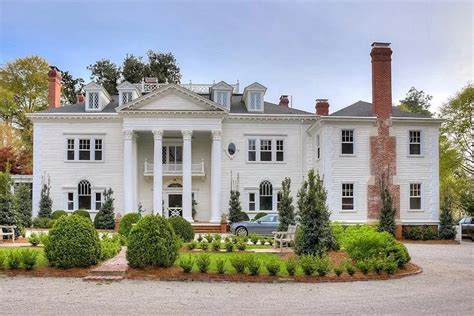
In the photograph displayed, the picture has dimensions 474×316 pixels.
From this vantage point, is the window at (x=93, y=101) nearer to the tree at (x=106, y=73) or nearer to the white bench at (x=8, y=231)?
the white bench at (x=8, y=231)

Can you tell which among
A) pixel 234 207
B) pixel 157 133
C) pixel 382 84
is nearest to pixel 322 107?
pixel 382 84

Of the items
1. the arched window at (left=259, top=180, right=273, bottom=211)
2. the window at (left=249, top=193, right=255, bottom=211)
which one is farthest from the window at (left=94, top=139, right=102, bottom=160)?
the arched window at (left=259, top=180, right=273, bottom=211)

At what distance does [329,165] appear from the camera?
33.2m

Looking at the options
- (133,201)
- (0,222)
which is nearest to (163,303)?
(0,222)

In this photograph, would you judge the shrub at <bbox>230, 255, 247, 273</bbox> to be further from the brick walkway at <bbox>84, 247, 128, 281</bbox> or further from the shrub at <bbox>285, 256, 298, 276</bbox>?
the brick walkway at <bbox>84, 247, 128, 281</bbox>

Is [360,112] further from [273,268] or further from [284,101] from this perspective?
[273,268]

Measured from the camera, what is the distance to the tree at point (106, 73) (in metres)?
56.3

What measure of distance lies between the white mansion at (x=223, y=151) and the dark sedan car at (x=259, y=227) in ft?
18.8

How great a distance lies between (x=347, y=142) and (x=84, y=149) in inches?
708

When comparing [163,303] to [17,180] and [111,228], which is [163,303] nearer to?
[111,228]

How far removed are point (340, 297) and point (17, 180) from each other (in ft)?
112

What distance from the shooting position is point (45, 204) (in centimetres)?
3588

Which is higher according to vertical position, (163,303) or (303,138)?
(303,138)

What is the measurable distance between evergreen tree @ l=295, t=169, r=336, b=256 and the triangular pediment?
18.6m
